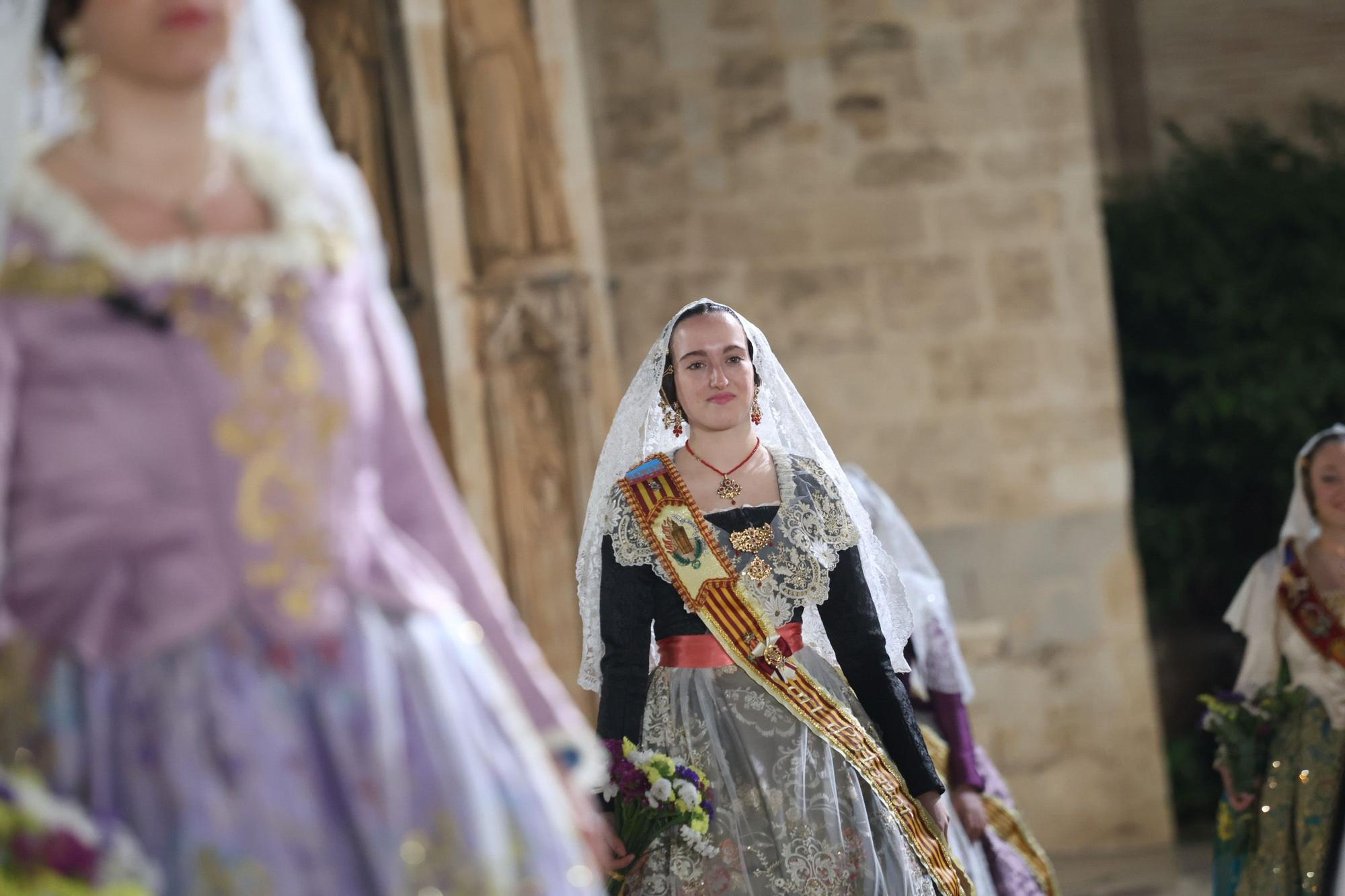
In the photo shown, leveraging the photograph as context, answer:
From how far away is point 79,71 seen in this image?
1.99 metres

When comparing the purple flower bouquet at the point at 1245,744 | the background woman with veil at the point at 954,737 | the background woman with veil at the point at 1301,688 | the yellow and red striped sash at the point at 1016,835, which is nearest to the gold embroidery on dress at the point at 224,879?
the background woman with veil at the point at 954,737

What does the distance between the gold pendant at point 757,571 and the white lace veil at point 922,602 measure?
46.4 inches

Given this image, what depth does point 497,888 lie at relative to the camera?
6.01 ft

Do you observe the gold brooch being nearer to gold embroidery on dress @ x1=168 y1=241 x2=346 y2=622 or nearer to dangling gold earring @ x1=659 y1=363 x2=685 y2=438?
dangling gold earring @ x1=659 y1=363 x2=685 y2=438

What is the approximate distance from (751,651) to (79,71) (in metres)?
2.07

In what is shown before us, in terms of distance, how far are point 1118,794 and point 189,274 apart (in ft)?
24.8

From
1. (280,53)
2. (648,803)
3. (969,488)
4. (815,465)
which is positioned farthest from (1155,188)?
(280,53)

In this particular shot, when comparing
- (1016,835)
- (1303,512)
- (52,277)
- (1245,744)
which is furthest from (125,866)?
(1303,512)

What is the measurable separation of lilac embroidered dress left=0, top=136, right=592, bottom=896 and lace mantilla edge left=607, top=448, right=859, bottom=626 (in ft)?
5.78

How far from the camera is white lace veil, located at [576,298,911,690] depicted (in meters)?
3.92

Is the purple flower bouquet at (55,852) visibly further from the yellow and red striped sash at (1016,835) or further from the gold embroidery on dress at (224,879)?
the yellow and red striped sash at (1016,835)

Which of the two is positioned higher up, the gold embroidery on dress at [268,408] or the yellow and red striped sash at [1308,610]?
the gold embroidery on dress at [268,408]

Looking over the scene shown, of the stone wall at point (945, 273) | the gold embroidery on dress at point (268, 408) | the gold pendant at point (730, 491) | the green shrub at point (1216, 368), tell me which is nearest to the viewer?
the gold embroidery on dress at point (268, 408)

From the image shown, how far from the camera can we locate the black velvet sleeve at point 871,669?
147 inches
